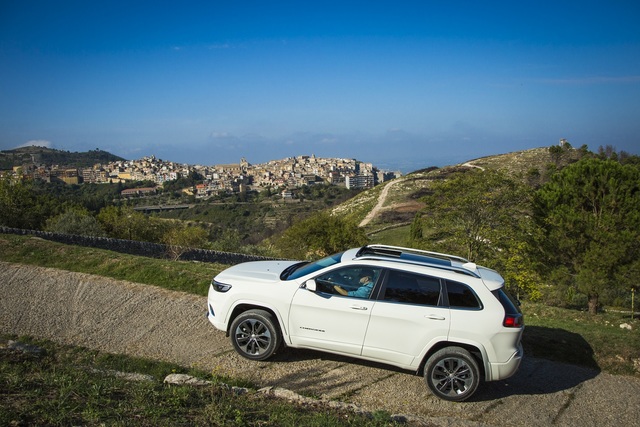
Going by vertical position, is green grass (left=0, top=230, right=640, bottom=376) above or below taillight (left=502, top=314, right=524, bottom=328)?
below

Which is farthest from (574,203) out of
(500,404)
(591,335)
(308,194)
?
(308,194)

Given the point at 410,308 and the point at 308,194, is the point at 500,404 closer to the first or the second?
the point at 410,308

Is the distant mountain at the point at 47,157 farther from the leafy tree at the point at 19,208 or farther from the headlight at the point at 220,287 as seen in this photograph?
the headlight at the point at 220,287

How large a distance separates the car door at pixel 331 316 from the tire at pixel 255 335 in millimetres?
272

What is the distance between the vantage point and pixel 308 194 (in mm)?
130750

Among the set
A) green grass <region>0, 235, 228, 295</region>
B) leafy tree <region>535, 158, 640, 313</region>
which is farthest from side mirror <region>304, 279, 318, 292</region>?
leafy tree <region>535, 158, 640, 313</region>

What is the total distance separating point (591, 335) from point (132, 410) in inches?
300

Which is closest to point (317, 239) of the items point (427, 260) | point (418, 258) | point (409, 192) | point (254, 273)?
point (254, 273)

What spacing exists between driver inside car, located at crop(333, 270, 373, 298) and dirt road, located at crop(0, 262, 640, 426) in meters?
1.17

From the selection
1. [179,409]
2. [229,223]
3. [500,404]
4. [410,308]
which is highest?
[410,308]

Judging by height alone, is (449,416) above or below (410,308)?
below

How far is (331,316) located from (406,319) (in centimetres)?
102

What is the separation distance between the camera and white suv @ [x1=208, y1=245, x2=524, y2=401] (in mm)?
5969

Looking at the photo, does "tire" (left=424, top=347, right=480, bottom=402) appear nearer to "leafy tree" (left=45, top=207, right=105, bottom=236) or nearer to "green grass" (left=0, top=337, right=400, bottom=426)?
"green grass" (left=0, top=337, right=400, bottom=426)
